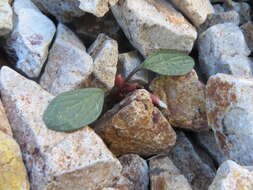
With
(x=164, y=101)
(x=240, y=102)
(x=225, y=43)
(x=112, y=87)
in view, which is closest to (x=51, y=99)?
(x=112, y=87)

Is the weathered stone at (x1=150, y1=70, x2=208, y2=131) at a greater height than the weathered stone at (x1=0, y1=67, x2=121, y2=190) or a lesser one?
lesser

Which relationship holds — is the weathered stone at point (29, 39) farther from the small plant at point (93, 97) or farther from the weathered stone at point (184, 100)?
the weathered stone at point (184, 100)

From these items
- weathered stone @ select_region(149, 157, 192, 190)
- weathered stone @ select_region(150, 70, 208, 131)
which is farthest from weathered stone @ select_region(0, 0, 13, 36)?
weathered stone @ select_region(149, 157, 192, 190)

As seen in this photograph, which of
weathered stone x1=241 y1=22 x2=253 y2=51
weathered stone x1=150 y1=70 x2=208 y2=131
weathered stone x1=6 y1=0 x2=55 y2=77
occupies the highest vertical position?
weathered stone x1=6 y1=0 x2=55 y2=77

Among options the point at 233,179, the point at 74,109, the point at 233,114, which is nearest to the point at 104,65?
the point at 74,109

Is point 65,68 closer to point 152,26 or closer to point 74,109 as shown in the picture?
point 74,109

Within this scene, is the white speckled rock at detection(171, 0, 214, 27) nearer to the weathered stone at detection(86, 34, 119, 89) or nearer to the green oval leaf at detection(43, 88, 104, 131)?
the weathered stone at detection(86, 34, 119, 89)

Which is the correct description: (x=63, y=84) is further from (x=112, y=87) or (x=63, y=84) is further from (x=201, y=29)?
(x=201, y=29)
